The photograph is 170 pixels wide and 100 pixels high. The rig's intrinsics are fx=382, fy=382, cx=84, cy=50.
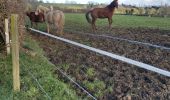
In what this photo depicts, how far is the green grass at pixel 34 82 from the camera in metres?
7.51

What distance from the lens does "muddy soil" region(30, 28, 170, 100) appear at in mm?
7840

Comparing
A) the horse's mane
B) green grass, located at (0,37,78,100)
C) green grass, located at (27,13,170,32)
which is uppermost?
the horse's mane

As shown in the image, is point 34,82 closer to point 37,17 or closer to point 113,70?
point 113,70

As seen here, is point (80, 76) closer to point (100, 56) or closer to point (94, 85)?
point (94, 85)

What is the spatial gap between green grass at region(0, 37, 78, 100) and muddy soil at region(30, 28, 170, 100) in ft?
1.39

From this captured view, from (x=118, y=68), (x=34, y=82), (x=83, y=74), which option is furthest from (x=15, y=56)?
(x=118, y=68)

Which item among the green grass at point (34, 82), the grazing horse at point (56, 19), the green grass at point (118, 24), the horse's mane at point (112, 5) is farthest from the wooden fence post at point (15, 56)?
the horse's mane at point (112, 5)

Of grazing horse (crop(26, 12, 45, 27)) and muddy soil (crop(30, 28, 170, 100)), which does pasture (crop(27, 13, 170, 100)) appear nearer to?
muddy soil (crop(30, 28, 170, 100))

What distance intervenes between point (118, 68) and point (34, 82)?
256cm

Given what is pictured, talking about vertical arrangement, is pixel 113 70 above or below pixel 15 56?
below

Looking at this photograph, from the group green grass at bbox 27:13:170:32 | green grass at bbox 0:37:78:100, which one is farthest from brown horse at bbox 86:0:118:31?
green grass at bbox 0:37:78:100

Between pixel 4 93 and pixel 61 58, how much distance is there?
451cm

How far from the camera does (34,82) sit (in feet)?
28.0

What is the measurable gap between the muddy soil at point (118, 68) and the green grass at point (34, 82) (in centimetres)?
42
